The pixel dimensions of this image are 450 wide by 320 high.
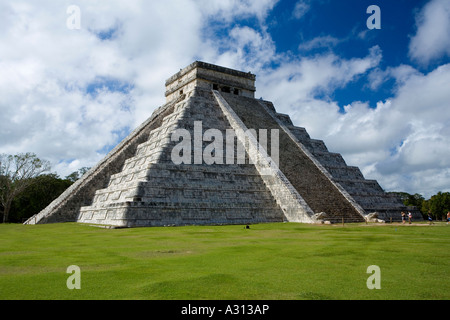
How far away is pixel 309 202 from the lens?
17094 millimetres

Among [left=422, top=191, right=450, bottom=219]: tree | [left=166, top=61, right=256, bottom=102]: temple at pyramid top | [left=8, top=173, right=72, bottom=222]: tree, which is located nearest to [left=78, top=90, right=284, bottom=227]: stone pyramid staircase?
[left=166, top=61, right=256, bottom=102]: temple at pyramid top

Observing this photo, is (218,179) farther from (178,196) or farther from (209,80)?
(209,80)

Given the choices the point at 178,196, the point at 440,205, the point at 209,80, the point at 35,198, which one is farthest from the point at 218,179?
the point at 440,205

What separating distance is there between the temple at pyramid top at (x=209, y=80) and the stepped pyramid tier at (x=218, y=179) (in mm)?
1544

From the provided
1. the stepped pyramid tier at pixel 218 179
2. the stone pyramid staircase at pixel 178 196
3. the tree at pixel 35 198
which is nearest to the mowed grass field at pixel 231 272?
the stone pyramid staircase at pixel 178 196

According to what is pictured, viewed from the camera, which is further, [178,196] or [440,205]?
[440,205]

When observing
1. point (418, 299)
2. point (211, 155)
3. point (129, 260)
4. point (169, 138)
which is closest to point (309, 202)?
point (211, 155)

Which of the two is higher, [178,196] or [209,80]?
[209,80]

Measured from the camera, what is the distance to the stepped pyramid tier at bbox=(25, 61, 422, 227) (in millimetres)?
15352

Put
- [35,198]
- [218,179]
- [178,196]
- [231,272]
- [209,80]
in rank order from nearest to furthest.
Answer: [231,272] < [178,196] < [218,179] < [209,80] < [35,198]

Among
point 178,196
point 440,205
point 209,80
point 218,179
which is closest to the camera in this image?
point 178,196

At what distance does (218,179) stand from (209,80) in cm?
1201

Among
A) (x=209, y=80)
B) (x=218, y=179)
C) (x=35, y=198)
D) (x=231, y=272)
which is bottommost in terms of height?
(x=231, y=272)

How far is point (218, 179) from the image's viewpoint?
17.2 meters
